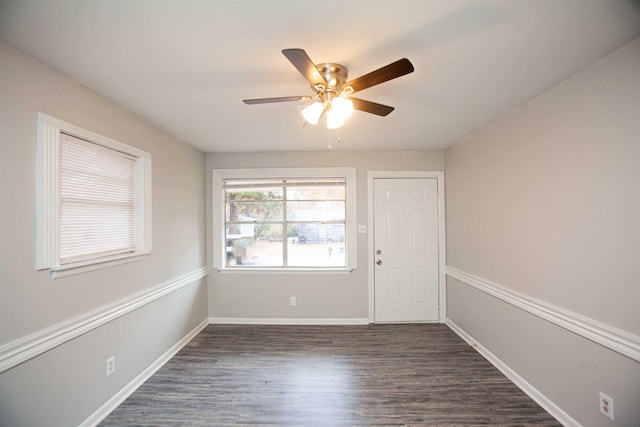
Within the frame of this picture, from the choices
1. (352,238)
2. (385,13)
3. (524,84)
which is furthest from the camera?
(352,238)

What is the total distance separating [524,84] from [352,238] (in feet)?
7.85

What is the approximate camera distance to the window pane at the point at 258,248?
3.73m

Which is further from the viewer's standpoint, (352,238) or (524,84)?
(352,238)

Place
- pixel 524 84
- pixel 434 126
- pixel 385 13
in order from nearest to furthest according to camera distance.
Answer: pixel 385 13, pixel 524 84, pixel 434 126

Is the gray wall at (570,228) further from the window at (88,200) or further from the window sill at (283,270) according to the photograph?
the window at (88,200)

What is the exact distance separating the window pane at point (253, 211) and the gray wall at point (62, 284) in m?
0.99

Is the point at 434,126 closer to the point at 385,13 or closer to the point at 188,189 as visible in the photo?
the point at 385,13

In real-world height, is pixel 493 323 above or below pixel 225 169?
below

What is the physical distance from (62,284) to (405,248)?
11.4ft

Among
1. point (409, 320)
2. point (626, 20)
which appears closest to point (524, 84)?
point (626, 20)

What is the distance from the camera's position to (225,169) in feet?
12.1

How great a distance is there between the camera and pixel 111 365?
2.04m

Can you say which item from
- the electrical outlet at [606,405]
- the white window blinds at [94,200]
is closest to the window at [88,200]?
the white window blinds at [94,200]

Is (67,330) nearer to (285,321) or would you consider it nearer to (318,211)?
(285,321)
